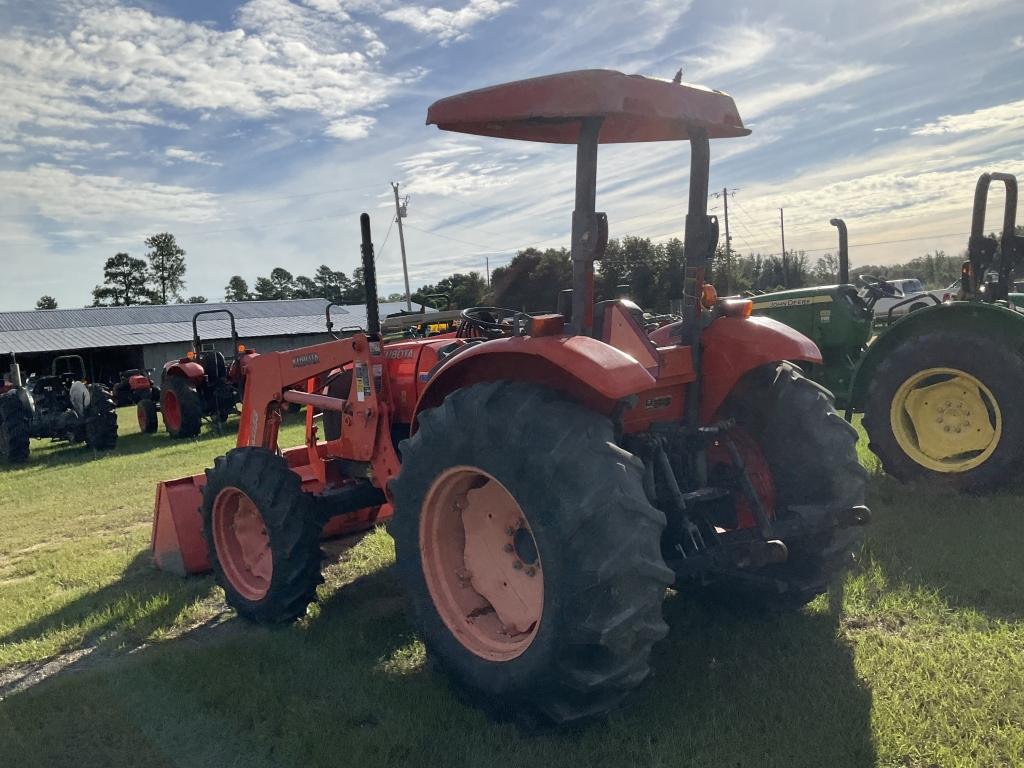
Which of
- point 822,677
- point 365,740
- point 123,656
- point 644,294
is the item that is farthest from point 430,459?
→ point 644,294

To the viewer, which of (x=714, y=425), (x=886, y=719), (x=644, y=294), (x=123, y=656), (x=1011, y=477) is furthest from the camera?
(x=644, y=294)

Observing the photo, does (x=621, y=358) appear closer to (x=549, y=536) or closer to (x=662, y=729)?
(x=549, y=536)

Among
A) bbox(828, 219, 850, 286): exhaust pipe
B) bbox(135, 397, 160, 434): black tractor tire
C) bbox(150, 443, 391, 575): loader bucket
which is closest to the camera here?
bbox(150, 443, 391, 575): loader bucket

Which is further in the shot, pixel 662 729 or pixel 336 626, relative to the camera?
pixel 336 626

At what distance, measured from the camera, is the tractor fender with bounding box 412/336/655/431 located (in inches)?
103

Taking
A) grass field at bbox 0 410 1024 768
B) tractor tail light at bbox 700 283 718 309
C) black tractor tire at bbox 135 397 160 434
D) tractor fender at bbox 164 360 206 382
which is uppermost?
tractor tail light at bbox 700 283 718 309

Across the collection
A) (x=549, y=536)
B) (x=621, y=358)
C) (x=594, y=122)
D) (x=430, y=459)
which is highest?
(x=594, y=122)

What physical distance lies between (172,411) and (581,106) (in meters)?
12.7

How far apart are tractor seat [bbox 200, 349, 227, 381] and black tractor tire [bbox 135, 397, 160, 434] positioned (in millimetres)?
2035

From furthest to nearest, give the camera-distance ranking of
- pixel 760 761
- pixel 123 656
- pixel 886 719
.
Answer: pixel 123 656
pixel 886 719
pixel 760 761

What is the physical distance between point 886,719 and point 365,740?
1.87 m

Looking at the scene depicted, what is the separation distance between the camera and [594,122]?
3.03m

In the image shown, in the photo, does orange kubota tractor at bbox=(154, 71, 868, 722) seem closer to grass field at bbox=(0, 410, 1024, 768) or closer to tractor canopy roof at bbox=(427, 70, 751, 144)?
tractor canopy roof at bbox=(427, 70, 751, 144)

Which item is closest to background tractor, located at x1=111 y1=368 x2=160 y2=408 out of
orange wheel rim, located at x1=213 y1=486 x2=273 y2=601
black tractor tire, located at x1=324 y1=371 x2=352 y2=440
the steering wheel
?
black tractor tire, located at x1=324 y1=371 x2=352 y2=440
